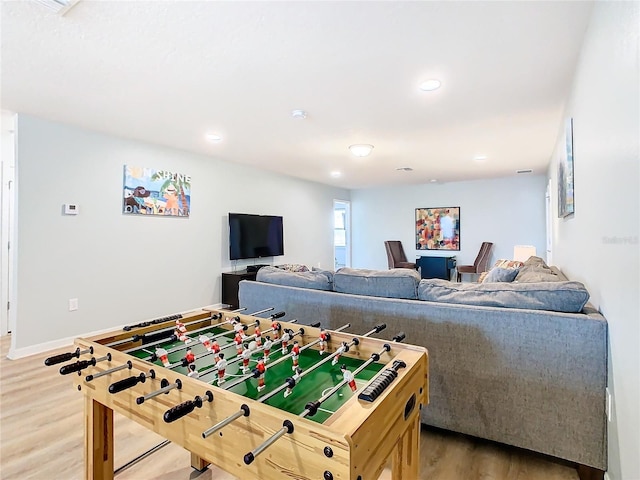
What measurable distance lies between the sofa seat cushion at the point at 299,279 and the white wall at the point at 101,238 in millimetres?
2109

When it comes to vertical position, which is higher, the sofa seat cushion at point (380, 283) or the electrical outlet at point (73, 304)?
the sofa seat cushion at point (380, 283)

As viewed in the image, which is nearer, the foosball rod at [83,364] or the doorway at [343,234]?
the foosball rod at [83,364]

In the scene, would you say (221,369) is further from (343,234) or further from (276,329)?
(343,234)

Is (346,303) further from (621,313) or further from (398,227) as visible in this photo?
(398,227)

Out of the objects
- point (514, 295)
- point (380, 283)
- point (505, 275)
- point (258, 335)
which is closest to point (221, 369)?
point (258, 335)

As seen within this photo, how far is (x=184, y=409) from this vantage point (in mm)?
925

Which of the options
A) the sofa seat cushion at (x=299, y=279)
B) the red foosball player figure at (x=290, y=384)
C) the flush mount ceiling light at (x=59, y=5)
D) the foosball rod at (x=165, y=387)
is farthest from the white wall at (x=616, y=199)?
the flush mount ceiling light at (x=59, y=5)

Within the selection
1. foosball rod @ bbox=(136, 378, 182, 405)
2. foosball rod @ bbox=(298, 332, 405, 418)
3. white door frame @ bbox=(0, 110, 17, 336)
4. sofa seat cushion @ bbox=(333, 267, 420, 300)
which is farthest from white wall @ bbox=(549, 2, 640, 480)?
white door frame @ bbox=(0, 110, 17, 336)

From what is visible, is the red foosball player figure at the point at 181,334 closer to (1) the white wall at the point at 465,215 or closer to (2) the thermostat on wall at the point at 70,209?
(2) the thermostat on wall at the point at 70,209

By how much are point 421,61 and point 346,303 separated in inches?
65.1

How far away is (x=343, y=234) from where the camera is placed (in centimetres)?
881

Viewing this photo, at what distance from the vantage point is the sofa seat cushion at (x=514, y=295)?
1.70 meters

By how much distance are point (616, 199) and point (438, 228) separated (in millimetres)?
6557

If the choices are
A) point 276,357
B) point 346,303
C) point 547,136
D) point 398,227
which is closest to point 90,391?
point 276,357
